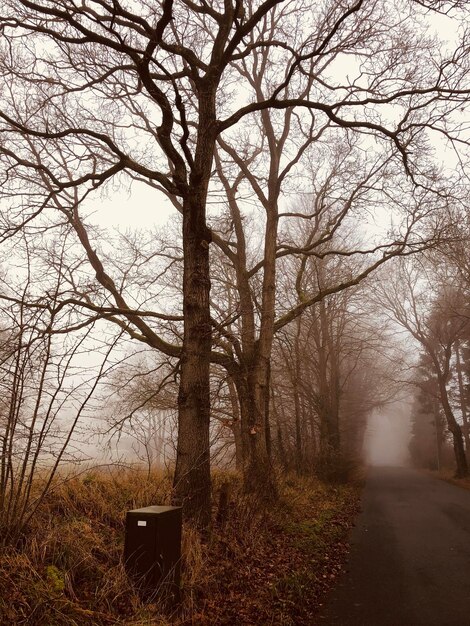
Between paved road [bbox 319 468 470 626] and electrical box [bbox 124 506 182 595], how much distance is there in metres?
1.81

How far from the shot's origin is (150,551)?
4.46m

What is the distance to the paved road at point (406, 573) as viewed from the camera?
5176 millimetres

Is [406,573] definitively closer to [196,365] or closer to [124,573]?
[196,365]

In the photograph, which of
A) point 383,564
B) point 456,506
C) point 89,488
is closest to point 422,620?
point 383,564

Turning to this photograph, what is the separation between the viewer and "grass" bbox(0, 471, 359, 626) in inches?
157

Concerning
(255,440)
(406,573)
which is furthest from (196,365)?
(255,440)

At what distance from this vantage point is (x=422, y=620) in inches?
196

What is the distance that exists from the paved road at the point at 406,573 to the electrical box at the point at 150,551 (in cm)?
181

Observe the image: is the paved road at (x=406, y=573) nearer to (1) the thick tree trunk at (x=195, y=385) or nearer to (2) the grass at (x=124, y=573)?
(2) the grass at (x=124, y=573)

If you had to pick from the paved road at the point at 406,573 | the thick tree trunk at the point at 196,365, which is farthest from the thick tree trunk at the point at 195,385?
the paved road at the point at 406,573

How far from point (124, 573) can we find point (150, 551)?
1.02ft

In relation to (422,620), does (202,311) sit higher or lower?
higher

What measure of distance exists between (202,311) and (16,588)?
166 inches

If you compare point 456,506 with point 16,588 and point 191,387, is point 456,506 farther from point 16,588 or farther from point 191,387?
point 16,588
